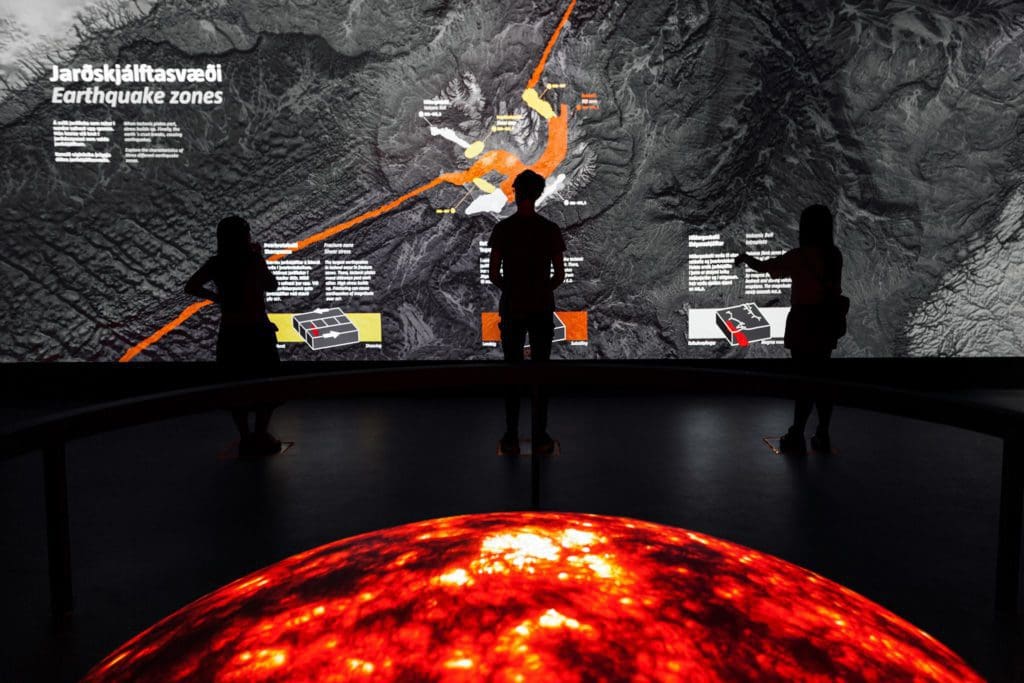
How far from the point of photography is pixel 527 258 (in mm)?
4113

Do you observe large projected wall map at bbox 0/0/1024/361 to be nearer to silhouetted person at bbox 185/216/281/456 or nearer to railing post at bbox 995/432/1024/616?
silhouetted person at bbox 185/216/281/456

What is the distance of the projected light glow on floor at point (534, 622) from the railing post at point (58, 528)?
1.69 m

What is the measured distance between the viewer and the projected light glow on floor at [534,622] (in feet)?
1.74

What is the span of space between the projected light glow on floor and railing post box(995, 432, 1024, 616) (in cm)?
177

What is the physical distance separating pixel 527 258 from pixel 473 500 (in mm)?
1466

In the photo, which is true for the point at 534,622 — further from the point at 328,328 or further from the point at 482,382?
the point at 328,328

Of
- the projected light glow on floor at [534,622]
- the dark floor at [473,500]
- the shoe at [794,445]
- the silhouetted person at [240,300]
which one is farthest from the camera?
the shoe at [794,445]

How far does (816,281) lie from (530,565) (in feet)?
13.1

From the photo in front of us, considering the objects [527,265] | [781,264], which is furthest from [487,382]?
[781,264]

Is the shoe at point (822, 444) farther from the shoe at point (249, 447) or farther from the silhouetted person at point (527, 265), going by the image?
the shoe at point (249, 447)

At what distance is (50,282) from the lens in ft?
20.0

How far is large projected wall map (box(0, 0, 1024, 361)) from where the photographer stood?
596 centimetres

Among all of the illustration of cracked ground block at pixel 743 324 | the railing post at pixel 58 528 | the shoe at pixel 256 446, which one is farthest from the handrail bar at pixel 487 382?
the illustration of cracked ground block at pixel 743 324

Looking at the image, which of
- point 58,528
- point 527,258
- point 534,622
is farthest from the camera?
point 527,258
